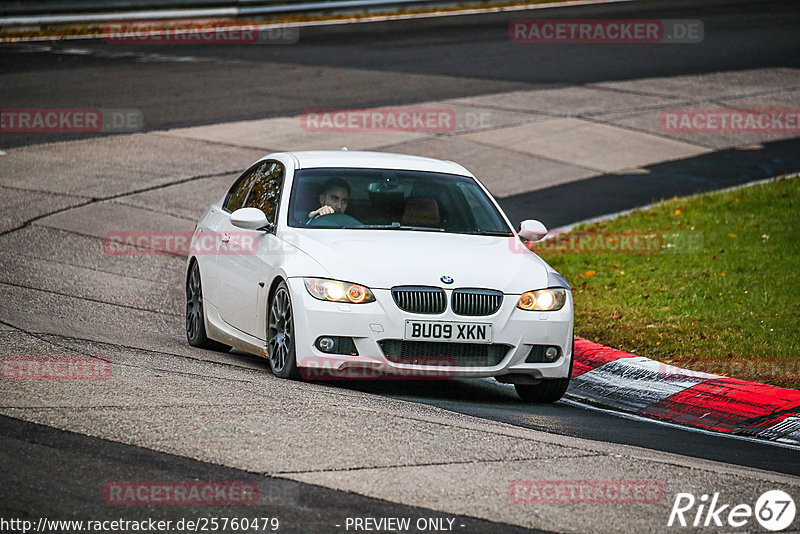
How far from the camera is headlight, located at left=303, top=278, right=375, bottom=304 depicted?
8.16 m

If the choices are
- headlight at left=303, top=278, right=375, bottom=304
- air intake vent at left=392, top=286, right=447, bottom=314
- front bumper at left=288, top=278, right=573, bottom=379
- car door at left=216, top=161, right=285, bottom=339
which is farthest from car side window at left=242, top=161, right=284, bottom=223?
air intake vent at left=392, top=286, right=447, bottom=314

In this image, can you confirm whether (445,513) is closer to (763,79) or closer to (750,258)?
(750,258)

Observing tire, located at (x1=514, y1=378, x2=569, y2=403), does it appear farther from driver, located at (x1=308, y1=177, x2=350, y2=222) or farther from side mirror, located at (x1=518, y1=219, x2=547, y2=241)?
driver, located at (x1=308, y1=177, x2=350, y2=222)

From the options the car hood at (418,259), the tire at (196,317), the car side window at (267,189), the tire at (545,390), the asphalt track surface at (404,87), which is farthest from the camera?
the tire at (196,317)

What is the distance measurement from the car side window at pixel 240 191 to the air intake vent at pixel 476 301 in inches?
107

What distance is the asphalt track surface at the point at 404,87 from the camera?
600cm

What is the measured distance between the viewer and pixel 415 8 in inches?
1387

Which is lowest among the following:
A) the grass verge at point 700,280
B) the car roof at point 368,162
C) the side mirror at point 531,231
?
the grass verge at point 700,280

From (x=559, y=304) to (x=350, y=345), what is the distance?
4.81ft

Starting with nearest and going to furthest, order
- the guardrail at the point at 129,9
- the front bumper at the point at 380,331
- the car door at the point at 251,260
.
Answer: the front bumper at the point at 380,331
the car door at the point at 251,260
the guardrail at the point at 129,9

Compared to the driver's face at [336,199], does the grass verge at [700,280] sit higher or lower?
lower

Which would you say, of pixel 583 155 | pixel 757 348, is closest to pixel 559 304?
pixel 757 348

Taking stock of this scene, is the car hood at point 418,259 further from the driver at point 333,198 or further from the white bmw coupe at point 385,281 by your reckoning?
the driver at point 333,198

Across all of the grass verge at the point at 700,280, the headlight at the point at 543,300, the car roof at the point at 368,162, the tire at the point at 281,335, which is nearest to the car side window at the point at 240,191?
the car roof at the point at 368,162
